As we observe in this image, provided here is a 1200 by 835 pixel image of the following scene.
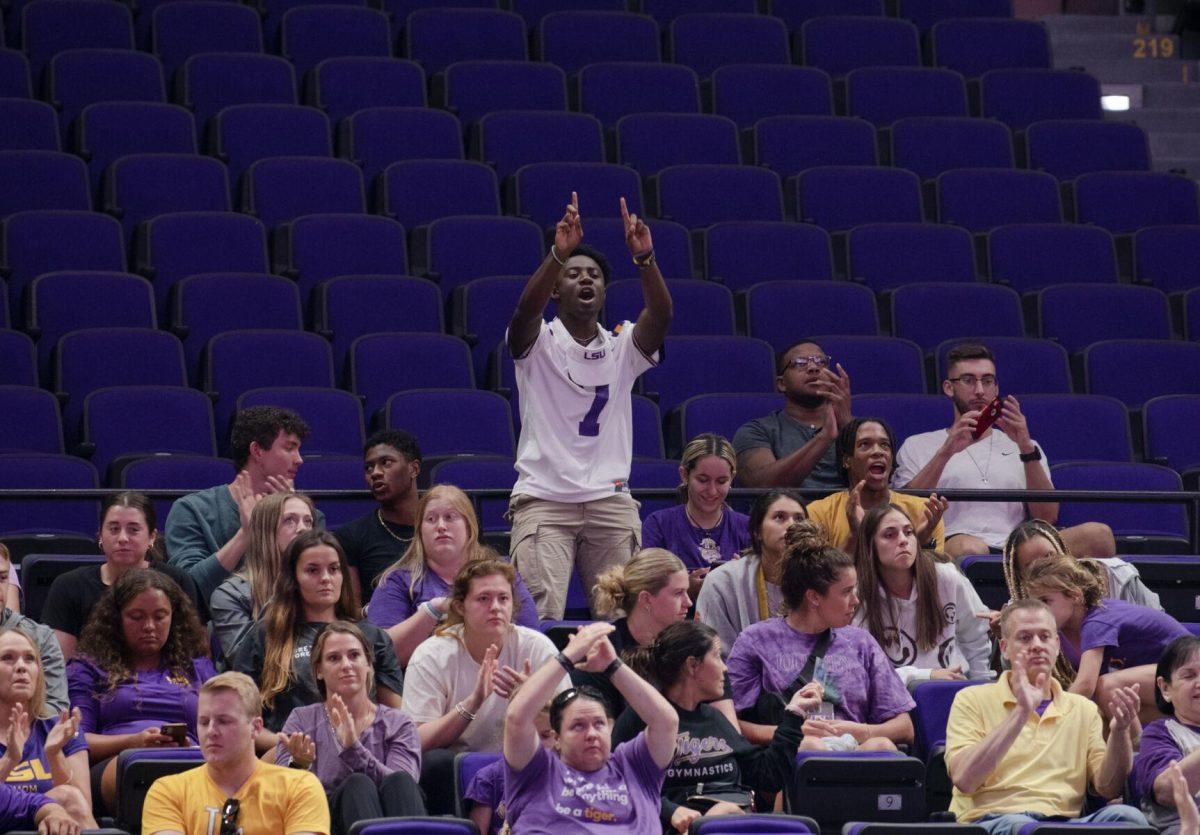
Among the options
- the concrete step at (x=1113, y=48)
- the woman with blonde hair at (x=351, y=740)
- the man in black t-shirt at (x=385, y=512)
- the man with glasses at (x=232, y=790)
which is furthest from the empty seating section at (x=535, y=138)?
the man with glasses at (x=232, y=790)

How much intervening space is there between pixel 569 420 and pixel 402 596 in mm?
769

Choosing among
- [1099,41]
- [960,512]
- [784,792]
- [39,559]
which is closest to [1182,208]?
[1099,41]

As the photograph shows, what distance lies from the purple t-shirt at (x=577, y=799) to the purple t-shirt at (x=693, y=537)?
1.50 meters

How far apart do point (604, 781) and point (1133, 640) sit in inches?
62.4

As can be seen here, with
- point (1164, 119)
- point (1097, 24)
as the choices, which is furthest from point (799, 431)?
point (1097, 24)

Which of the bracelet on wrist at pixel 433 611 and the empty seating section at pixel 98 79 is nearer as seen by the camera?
the bracelet on wrist at pixel 433 611

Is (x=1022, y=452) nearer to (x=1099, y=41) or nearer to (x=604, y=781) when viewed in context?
(x=604, y=781)

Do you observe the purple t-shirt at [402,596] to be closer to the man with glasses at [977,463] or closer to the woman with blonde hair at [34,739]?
the woman with blonde hair at [34,739]

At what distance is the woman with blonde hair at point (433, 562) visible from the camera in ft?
16.8

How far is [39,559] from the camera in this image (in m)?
5.36

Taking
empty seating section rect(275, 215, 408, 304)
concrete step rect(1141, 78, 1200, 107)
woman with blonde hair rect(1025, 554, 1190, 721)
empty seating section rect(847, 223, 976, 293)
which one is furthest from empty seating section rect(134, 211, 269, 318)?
concrete step rect(1141, 78, 1200, 107)

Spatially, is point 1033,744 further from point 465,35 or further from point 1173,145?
point 1173,145

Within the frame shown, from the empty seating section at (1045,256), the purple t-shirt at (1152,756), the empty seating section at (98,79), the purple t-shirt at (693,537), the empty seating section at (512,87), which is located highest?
the empty seating section at (98,79)

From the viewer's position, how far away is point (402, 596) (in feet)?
16.9
